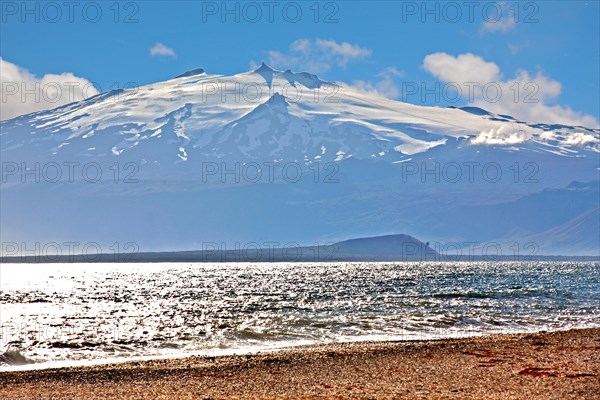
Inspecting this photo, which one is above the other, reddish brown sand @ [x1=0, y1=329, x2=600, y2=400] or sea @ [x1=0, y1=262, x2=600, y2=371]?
reddish brown sand @ [x1=0, y1=329, x2=600, y2=400]

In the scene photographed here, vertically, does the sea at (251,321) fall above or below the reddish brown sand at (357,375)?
below

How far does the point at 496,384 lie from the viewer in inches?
1034

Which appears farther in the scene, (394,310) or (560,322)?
(394,310)

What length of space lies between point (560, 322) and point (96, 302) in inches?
1911

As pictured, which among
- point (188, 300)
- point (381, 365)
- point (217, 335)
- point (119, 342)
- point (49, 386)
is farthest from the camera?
point (188, 300)

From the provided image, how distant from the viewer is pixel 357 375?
2936cm

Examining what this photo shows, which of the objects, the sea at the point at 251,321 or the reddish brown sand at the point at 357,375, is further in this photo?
the sea at the point at 251,321

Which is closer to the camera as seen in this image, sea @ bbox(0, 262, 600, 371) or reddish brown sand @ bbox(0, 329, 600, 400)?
reddish brown sand @ bbox(0, 329, 600, 400)

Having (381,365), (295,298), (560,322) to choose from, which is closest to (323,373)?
(381,365)

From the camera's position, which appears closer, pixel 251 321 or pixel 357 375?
pixel 357 375

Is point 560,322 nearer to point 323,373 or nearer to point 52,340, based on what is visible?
point 323,373

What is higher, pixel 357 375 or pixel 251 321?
pixel 357 375

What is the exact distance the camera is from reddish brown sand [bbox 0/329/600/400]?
25.5m

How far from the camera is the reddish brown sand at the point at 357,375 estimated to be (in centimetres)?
2553
